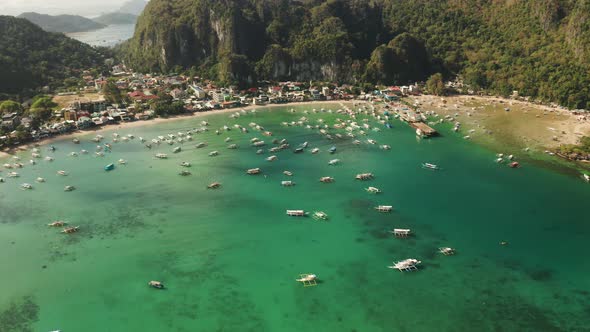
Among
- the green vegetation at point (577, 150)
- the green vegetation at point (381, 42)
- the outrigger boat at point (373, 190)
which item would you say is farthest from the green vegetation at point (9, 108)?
the green vegetation at point (577, 150)

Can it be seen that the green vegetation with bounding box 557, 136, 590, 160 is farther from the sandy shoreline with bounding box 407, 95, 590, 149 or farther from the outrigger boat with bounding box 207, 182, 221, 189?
the outrigger boat with bounding box 207, 182, 221, 189

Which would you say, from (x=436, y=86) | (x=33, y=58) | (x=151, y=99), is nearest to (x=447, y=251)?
(x=436, y=86)

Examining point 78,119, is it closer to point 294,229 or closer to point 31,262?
point 31,262

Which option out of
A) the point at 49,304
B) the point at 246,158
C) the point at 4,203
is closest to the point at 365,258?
the point at 49,304

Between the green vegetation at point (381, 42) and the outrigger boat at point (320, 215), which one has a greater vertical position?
the green vegetation at point (381, 42)

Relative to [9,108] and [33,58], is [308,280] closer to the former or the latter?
[9,108]

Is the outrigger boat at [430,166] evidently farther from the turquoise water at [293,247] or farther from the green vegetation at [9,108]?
the green vegetation at [9,108]
